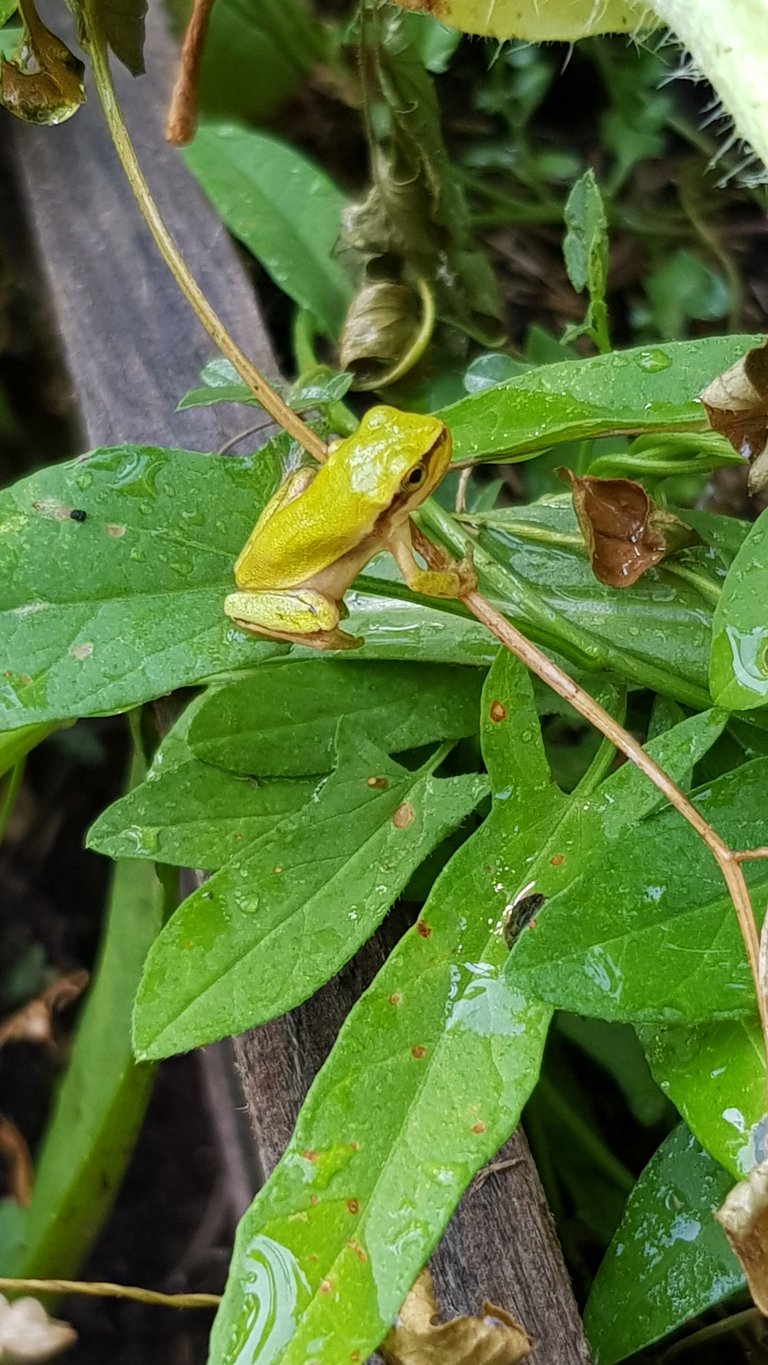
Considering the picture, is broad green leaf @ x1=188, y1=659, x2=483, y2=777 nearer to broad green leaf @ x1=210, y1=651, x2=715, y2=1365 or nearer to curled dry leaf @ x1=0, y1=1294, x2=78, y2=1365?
broad green leaf @ x1=210, y1=651, x2=715, y2=1365

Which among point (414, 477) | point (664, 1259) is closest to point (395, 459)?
point (414, 477)

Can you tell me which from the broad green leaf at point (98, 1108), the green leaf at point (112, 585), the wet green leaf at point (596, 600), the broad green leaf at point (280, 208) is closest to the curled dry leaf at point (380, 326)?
the broad green leaf at point (280, 208)

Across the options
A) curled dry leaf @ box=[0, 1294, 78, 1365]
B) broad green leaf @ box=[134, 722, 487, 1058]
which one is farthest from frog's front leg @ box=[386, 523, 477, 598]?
curled dry leaf @ box=[0, 1294, 78, 1365]

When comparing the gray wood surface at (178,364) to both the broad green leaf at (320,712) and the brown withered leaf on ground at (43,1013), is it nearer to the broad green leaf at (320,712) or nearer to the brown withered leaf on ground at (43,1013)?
the broad green leaf at (320,712)

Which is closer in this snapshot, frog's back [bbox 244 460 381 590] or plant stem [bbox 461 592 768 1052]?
plant stem [bbox 461 592 768 1052]

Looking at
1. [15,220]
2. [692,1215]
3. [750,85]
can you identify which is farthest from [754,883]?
[15,220]

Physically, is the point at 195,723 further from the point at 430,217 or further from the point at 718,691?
the point at 430,217
